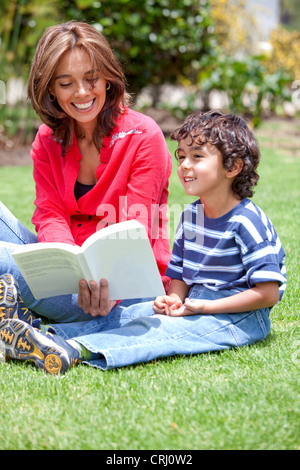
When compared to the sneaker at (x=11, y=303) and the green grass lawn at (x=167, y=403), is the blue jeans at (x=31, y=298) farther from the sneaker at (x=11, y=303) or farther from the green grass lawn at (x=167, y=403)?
the green grass lawn at (x=167, y=403)

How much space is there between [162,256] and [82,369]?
759 millimetres

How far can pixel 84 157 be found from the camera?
112 inches

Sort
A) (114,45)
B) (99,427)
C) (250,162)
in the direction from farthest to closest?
(114,45) < (250,162) < (99,427)

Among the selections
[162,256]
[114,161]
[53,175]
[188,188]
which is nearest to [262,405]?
[188,188]

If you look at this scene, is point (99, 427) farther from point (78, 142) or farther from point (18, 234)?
point (78, 142)

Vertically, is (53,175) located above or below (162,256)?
above

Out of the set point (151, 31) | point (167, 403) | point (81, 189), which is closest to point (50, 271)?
point (81, 189)

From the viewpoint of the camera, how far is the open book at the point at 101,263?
2.18 metres

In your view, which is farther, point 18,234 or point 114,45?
point 114,45

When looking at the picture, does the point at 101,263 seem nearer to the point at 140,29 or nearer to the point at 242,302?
the point at 242,302

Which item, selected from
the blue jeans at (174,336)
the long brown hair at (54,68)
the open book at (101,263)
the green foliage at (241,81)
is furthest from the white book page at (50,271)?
the green foliage at (241,81)

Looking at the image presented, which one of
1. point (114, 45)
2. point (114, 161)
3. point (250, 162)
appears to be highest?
point (250, 162)

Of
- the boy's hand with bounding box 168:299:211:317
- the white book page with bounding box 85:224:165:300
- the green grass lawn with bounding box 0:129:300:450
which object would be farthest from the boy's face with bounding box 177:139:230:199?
the green grass lawn with bounding box 0:129:300:450

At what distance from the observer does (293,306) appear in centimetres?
281
